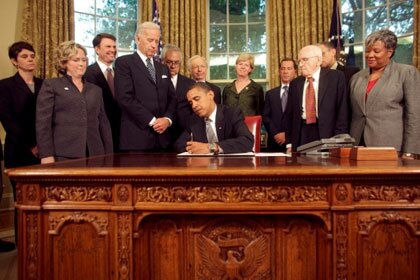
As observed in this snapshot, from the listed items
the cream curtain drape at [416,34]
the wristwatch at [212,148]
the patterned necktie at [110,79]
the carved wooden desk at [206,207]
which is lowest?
the carved wooden desk at [206,207]

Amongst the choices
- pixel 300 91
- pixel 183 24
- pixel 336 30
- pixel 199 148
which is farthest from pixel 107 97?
pixel 336 30

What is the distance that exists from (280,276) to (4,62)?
13.0 ft

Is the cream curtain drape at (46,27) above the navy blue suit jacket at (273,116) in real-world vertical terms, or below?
above

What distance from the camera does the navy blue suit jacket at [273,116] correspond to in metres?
4.61

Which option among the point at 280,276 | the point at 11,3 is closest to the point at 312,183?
the point at 280,276

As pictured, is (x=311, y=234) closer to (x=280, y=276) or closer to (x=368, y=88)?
(x=280, y=276)

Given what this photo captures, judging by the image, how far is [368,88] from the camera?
3.31m

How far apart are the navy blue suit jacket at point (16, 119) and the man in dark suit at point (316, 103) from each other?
2.18 meters

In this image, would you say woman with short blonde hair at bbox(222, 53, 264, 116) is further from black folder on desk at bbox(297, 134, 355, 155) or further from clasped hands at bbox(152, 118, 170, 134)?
black folder on desk at bbox(297, 134, 355, 155)

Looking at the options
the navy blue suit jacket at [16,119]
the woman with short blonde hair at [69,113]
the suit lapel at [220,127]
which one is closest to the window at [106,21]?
the navy blue suit jacket at [16,119]

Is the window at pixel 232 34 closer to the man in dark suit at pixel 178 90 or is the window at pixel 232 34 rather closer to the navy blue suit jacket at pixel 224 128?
the man in dark suit at pixel 178 90

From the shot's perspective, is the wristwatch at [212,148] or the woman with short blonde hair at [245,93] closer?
the wristwatch at [212,148]

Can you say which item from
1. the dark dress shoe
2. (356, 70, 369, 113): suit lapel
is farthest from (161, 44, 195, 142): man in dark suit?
the dark dress shoe

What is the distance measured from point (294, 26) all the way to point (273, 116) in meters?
2.56
